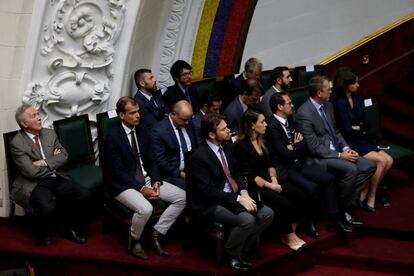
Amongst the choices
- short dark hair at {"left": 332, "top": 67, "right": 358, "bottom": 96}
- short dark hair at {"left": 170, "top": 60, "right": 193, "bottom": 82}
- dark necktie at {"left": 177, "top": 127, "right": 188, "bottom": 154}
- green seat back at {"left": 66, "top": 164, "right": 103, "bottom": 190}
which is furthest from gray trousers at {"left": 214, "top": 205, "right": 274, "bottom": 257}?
short dark hair at {"left": 170, "top": 60, "right": 193, "bottom": 82}

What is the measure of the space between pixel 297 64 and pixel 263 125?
2502 millimetres

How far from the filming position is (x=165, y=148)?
Result: 16.5 feet

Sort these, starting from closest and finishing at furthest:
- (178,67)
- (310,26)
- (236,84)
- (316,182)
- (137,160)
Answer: (137,160), (316,182), (178,67), (236,84), (310,26)

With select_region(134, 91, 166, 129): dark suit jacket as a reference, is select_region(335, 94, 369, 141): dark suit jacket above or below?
above

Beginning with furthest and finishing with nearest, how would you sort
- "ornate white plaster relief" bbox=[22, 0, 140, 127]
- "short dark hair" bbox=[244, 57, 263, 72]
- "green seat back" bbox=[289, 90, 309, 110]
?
1. "short dark hair" bbox=[244, 57, 263, 72]
2. "green seat back" bbox=[289, 90, 309, 110]
3. "ornate white plaster relief" bbox=[22, 0, 140, 127]

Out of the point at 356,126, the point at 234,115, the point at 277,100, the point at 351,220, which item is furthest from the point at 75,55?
the point at 351,220

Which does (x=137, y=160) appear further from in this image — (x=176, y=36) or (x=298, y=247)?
(x=176, y=36)

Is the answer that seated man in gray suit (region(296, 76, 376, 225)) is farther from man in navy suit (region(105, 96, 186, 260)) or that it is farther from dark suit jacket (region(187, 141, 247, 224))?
man in navy suit (region(105, 96, 186, 260))

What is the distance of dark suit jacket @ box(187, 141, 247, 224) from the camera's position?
459cm

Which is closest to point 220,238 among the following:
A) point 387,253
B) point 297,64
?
point 387,253

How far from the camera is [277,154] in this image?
17.0 feet

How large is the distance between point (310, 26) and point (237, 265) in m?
3.21

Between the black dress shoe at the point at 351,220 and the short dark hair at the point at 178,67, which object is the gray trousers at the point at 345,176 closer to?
the black dress shoe at the point at 351,220

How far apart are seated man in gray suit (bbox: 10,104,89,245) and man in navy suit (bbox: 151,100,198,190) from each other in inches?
19.9
